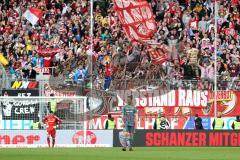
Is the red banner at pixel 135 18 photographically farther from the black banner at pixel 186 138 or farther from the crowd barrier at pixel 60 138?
the crowd barrier at pixel 60 138

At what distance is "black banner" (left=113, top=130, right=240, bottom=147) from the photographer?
1596 inches

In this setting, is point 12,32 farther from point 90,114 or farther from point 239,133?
point 239,133

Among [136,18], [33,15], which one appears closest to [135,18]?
[136,18]

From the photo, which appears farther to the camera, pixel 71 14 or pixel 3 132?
pixel 71 14

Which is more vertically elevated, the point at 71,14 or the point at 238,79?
the point at 71,14

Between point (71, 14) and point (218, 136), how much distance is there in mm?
12800

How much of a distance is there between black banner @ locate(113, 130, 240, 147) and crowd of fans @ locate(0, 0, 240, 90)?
2.26 meters

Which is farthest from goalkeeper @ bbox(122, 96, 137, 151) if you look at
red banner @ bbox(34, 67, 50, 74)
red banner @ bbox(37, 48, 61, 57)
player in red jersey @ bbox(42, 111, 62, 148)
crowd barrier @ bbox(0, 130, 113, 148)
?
red banner @ bbox(37, 48, 61, 57)

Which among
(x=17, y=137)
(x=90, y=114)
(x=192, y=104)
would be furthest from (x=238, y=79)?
(x=17, y=137)

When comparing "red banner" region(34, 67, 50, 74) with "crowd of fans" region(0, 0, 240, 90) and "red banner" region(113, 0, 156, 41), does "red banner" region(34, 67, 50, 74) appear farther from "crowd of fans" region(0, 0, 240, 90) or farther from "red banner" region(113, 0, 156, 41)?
"red banner" region(113, 0, 156, 41)

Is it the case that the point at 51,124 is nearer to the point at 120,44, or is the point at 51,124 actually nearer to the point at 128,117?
the point at 128,117

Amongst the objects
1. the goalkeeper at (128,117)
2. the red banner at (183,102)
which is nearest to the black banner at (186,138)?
the red banner at (183,102)

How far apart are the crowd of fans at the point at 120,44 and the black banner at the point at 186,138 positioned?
226 centimetres

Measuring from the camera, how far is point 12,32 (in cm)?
4897
